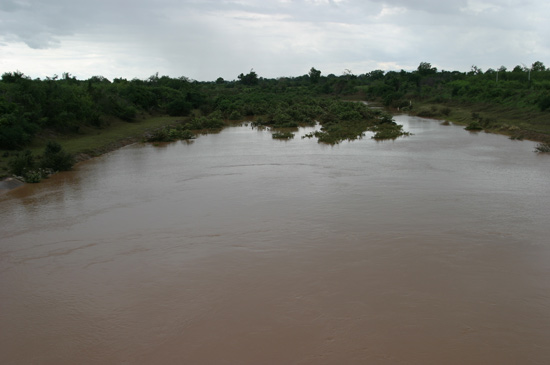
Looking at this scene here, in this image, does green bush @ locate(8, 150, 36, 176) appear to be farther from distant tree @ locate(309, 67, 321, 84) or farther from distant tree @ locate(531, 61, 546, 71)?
distant tree @ locate(309, 67, 321, 84)

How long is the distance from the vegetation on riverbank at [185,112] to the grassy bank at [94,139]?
43mm

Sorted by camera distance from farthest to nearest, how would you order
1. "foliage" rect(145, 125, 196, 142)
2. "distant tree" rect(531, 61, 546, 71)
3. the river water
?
"distant tree" rect(531, 61, 546, 71) → "foliage" rect(145, 125, 196, 142) → the river water

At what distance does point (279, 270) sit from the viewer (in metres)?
6.53

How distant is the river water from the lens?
4828 millimetres

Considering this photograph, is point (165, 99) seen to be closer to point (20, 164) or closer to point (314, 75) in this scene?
point (20, 164)

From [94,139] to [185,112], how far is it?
14.1 m

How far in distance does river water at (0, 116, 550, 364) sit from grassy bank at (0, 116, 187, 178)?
3.47 meters

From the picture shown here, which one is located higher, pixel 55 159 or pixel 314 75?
pixel 314 75

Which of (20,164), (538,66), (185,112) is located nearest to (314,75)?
(538,66)

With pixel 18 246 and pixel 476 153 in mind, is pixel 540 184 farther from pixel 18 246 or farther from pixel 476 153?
pixel 18 246

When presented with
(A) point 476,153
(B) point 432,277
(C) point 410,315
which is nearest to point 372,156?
(A) point 476,153

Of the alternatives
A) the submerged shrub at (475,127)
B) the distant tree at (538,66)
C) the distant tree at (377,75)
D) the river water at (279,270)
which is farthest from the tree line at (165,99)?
the distant tree at (377,75)

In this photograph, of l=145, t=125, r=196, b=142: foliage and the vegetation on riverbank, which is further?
l=145, t=125, r=196, b=142: foliage

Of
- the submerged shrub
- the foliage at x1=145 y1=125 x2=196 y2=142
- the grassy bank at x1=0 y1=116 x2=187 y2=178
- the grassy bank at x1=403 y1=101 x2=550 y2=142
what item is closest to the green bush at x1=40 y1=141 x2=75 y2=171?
the grassy bank at x1=0 y1=116 x2=187 y2=178
